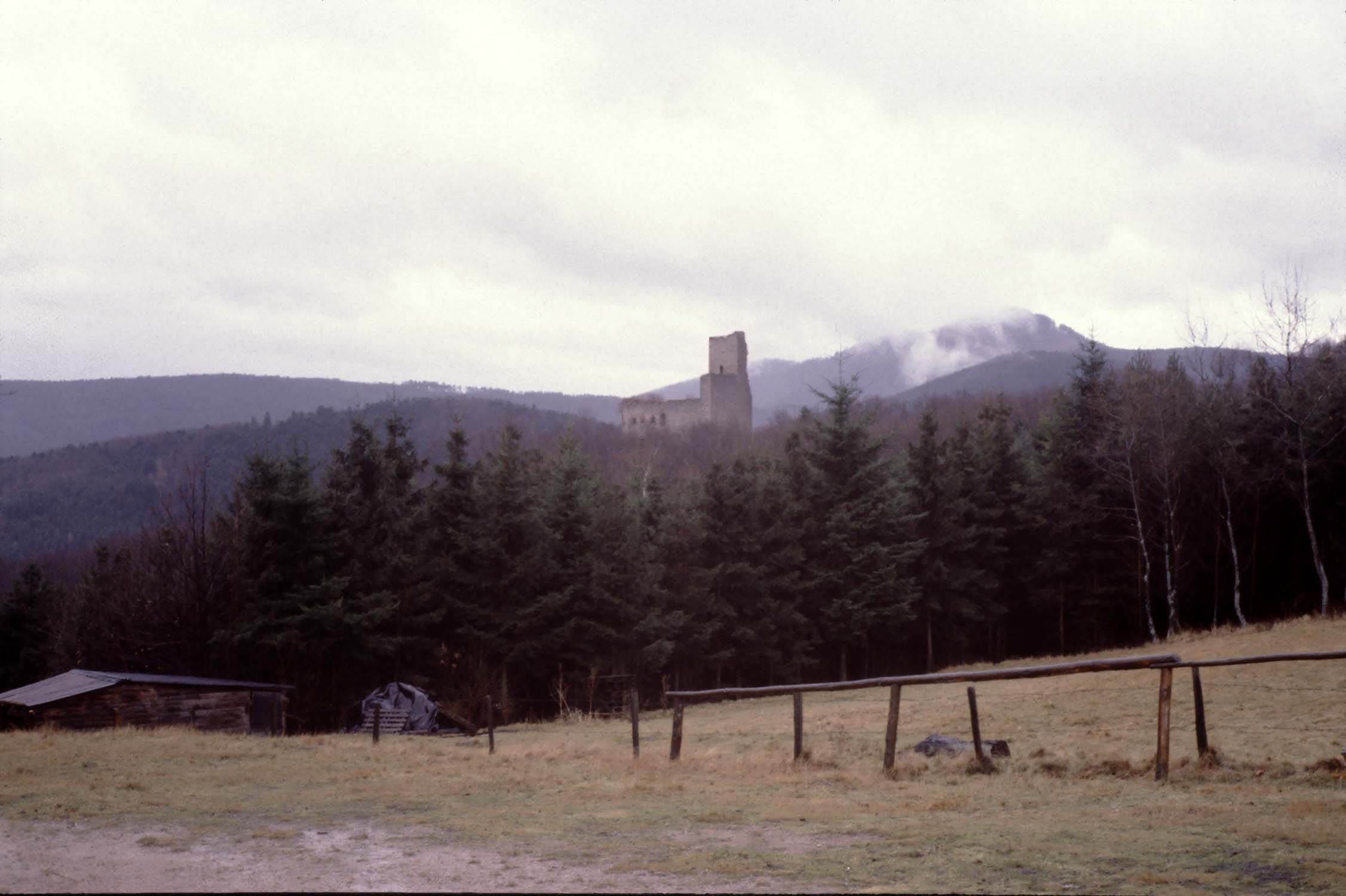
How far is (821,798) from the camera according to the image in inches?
452

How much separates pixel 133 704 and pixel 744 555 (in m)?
26.3

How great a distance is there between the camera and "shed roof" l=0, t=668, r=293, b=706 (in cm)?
2541

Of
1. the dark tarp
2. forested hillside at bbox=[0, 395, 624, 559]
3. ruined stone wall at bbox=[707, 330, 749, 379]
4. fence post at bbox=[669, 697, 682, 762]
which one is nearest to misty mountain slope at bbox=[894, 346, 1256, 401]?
ruined stone wall at bbox=[707, 330, 749, 379]

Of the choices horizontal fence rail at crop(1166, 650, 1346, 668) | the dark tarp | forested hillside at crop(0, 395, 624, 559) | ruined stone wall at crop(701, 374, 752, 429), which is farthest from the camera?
forested hillside at crop(0, 395, 624, 559)

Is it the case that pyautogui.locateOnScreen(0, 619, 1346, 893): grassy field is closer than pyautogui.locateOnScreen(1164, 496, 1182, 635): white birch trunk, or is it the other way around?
pyautogui.locateOnScreen(0, 619, 1346, 893): grassy field

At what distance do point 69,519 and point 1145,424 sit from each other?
5324 inches

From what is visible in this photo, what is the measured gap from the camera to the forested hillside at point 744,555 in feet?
124

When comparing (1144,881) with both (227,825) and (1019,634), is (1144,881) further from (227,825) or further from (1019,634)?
(1019,634)

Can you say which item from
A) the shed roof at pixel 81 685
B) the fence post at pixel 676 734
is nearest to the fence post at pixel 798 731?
the fence post at pixel 676 734

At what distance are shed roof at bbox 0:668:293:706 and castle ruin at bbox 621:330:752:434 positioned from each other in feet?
278

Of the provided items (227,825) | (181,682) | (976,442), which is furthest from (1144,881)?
(976,442)

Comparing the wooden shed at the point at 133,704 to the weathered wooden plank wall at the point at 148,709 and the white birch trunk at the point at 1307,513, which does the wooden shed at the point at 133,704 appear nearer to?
the weathered wooden plank wall at the point at 148,709

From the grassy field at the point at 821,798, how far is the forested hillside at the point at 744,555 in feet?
50.0

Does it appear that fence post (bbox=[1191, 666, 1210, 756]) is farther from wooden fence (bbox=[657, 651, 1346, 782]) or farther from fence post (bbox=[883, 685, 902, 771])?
fence post (bbox=[883, 685, 902, 771])
